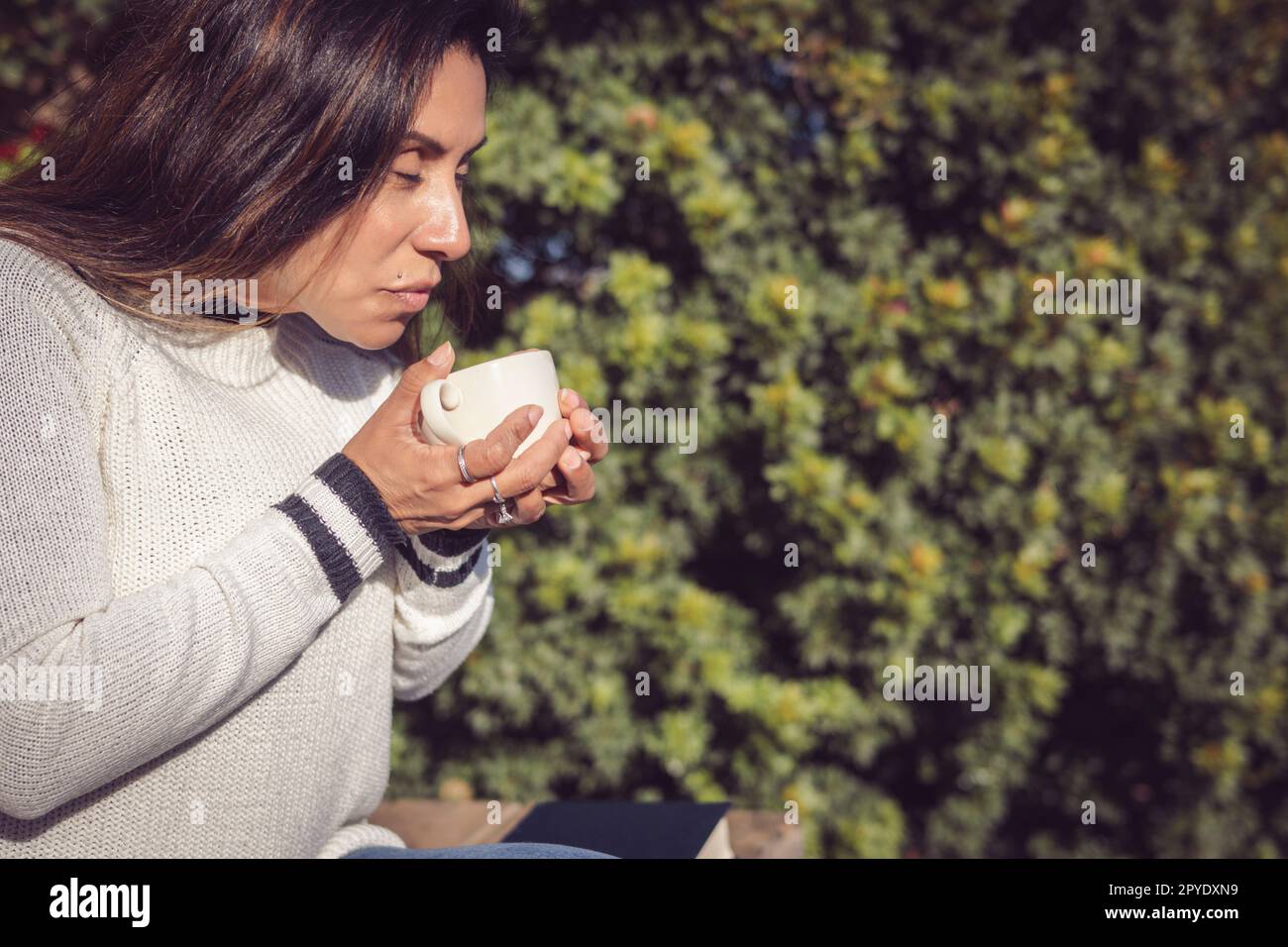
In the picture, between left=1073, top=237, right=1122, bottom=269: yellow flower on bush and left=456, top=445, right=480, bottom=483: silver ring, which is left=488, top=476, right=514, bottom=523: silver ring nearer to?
left=456, top=445, right=480, bottom=483: silver ring

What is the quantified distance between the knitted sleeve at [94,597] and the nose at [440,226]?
13.2 inches

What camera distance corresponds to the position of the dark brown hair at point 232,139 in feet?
4.03

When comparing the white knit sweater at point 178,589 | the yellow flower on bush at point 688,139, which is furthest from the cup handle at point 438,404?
the yellow flower on bush at point 688,139

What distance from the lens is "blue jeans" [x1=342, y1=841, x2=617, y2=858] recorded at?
1320 mm

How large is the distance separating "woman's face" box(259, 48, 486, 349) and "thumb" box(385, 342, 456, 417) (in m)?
0.14

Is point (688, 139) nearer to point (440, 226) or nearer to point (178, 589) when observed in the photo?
point (440, 226)

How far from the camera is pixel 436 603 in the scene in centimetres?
146

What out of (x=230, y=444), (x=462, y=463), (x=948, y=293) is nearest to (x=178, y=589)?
(x=230, y=444)

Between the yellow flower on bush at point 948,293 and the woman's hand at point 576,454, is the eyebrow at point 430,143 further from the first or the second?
the yellow flower on bush at point 948,293

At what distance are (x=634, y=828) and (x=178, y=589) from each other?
35.4 inches

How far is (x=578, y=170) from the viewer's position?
8.34 feet

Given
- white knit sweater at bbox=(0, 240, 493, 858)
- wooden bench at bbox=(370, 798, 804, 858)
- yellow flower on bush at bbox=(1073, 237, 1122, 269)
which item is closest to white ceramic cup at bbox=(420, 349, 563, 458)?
white knit sweater at bbox=(0, 240, 493, 858)
